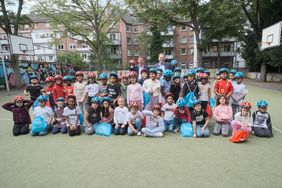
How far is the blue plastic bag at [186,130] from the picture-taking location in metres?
4.61

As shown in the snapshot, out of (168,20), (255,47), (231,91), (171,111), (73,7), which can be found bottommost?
(171,111)

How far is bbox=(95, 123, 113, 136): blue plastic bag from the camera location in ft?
15.9

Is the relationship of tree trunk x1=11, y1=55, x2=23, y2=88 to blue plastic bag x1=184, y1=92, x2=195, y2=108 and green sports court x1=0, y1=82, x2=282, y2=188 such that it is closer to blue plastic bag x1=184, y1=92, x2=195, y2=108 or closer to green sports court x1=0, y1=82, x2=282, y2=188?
Answer: green sports court x1=0, y1=82, x2=282, y2=188

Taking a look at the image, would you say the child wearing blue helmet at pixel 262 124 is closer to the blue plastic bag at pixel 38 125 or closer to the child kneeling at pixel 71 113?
the child kneeling at pixel 71 113

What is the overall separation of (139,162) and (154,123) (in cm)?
165

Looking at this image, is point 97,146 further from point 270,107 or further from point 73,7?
point 73,7

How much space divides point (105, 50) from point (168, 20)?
17315mm

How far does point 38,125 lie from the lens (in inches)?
195

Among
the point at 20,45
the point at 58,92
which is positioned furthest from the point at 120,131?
the point at 20,45

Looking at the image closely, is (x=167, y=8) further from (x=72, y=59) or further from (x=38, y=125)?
(x=72, y=59)

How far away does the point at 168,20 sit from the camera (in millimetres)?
21312

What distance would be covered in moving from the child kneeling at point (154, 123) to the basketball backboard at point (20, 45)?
14.0 meters

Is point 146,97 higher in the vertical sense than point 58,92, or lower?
lower

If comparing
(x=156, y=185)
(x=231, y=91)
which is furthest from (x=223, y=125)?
(x=156, y=185)
